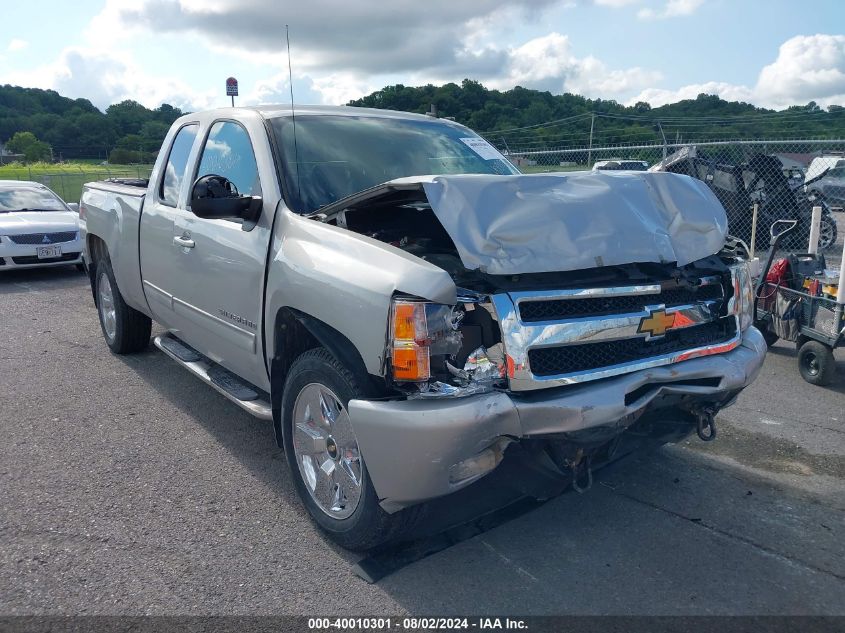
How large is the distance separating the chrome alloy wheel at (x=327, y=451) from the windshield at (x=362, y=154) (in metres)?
1.05

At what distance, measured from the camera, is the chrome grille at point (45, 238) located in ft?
35.6

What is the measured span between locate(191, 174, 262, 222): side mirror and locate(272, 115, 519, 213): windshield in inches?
8.4

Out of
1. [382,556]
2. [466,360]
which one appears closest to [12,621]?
[382,556]

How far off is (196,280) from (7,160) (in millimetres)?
46338

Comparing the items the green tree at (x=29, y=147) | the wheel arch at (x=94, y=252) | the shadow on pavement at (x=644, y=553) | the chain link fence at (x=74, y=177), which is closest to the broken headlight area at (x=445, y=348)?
the shadow on pavement at (x=644, y=553)

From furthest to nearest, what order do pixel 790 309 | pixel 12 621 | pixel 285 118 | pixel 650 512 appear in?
1. pixel 790 309
2. pixel 285 118
3. pixel 650 512
4. pixel 12 621

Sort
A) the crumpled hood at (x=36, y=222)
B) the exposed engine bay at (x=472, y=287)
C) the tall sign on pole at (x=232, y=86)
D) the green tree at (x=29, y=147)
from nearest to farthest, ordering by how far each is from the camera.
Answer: the exposed engine bay at (x=472, y=287) < the tall sign on pole at (x=232, y=86) < the crumpled hood at (x=36, y=222) < the green tree at (x=29, y=147)

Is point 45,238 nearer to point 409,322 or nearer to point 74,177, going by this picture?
point 409,322

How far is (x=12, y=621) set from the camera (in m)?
2.81

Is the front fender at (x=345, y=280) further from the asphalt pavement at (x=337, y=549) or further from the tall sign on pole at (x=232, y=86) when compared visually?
the tall sign on pole at (x=232, y=86)

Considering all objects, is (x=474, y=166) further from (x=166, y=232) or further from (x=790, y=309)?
(x=790, y=309)

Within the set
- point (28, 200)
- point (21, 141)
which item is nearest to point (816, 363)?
point (28, 200)

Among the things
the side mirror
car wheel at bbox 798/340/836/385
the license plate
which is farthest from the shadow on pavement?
the license plate

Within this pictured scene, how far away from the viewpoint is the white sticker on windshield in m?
4.89
